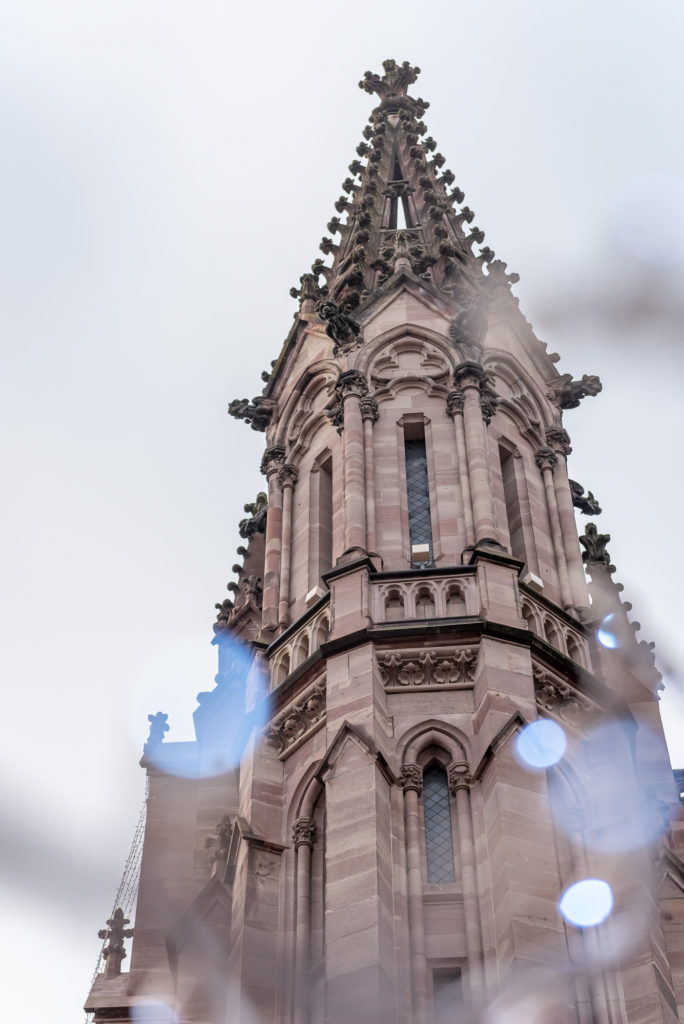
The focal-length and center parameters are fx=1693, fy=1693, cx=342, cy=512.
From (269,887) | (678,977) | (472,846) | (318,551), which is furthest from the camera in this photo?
(318,551)

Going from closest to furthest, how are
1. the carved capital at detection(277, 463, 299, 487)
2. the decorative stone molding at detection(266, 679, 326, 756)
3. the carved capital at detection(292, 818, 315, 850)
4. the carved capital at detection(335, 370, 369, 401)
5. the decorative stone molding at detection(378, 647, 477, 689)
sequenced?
the carved capital at detection(292, 818, 315, 850) → the decorative stone molding at detection(378, 647, 477, 689) → the decorative stone molding at detection(266, 679, 326, 756) → the carved capital at detection(335, 370, 369, 401) → the carved capital at detection(277, 463, 299, 487)

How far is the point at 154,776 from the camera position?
28.1 meters

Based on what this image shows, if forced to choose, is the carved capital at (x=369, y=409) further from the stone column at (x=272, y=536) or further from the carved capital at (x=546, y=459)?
the carved capital at (x=546, y=459)

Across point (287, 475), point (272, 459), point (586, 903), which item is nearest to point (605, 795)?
point (586, 903)

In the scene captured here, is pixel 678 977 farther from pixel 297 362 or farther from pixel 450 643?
pixel 297 362

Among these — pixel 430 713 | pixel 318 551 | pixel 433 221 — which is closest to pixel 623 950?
pixel 430 713

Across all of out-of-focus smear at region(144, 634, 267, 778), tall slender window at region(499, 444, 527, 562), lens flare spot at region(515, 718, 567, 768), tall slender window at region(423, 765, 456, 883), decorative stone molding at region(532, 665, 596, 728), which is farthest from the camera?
out-of-focus smear at region(144, 634, 267, 778)

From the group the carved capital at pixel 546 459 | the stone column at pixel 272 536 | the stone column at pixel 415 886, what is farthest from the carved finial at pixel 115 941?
the carved capital at pixel 546 459

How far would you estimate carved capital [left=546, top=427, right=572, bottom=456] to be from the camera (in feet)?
87.0

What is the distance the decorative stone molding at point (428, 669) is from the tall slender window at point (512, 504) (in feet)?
9.20

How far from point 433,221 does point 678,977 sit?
1457 cm

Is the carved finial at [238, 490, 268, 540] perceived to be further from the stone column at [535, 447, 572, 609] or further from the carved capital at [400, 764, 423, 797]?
the carved capital at [400, 764, 423, 797]

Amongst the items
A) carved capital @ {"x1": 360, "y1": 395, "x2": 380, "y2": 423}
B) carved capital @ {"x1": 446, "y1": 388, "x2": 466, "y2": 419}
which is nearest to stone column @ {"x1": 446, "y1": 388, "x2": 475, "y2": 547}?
carved capital @ {"x1": 446, "y1": 388, "x2": 466, "y2": 419}

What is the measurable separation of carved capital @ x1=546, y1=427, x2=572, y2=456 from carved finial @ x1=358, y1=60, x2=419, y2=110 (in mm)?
13749
